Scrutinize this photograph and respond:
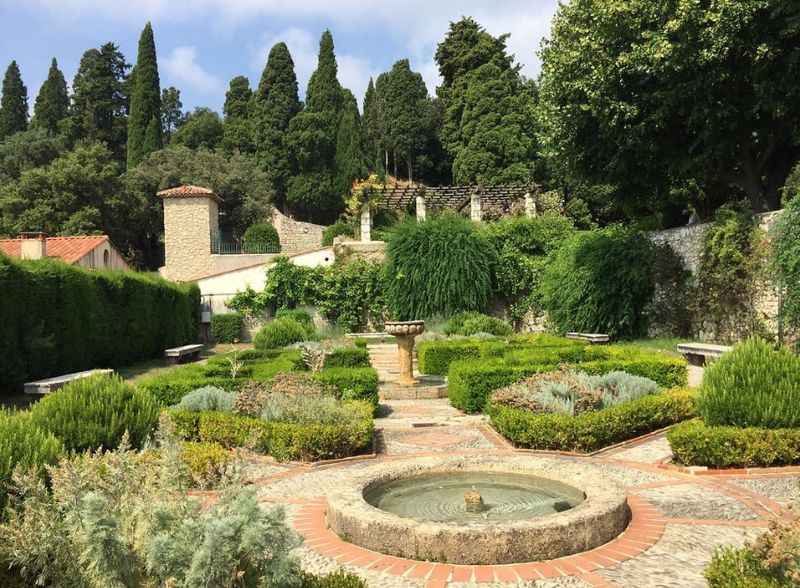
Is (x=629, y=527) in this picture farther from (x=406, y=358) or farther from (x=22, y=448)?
(x=406, y=358)

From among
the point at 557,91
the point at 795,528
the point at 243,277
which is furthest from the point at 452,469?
the point at 243,277

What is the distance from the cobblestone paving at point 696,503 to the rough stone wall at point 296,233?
3316 cm

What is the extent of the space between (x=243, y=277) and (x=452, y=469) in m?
20.2

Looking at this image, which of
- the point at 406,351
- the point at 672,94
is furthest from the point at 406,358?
the point at 672,94

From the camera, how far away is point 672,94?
1437 cm

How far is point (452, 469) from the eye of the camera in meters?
5.82

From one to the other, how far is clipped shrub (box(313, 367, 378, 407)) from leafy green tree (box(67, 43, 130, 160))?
4348 centimetres

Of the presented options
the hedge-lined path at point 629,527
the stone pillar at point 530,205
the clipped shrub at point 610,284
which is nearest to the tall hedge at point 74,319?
the hedge-lined path at point 629,527

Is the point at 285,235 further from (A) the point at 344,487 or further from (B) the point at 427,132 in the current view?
(A) the point at 344,487

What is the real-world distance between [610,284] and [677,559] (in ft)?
51.4

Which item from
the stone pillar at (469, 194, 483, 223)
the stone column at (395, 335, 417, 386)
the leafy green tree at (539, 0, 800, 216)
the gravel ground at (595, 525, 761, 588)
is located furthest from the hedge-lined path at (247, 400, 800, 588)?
the stone pillar at (469, 194, 483, 223)

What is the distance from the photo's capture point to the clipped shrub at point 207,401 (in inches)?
323

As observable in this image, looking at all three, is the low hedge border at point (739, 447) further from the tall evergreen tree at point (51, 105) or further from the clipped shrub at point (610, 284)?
the tall evergreen tree at point (51, 105)

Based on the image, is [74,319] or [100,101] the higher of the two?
[100,101]
